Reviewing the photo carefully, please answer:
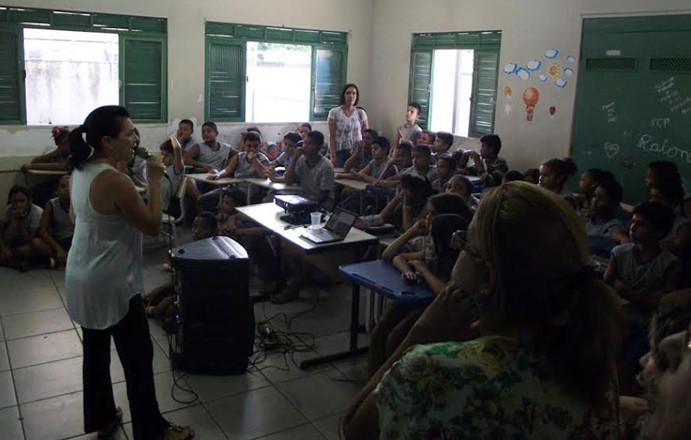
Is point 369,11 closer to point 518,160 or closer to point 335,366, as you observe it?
point 518,160

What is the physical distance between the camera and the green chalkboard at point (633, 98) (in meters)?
5.91

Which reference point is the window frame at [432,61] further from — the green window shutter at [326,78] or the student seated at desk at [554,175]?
the student seated at desk at [554,175]

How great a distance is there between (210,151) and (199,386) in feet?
15.3

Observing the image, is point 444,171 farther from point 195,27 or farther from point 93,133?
point 195,27

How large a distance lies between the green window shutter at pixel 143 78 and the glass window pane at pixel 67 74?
4.7 inches

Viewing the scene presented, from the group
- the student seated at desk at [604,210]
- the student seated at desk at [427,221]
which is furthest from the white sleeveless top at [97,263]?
the student seated at desk at [604,210]

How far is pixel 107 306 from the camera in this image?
2.85 m

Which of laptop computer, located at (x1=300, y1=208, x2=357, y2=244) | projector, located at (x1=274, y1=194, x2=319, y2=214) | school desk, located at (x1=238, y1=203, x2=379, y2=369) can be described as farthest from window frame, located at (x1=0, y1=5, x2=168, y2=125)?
laptop computer, located at (x1=300, y1=208, x2=357, y2=244)

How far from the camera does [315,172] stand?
658cm

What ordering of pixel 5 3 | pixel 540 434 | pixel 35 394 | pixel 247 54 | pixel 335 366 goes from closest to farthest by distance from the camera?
1. pixel 540 434
2. pixel 35 394
3. pixel 335 366
4. pixel 5 3
5. pixel 247 54

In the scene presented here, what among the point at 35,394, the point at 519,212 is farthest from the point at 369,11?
the point at 519,212

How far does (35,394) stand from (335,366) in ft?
5.88


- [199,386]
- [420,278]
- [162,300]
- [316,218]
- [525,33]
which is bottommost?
[199,386]

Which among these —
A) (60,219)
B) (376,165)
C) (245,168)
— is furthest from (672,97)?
(60,219)
